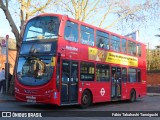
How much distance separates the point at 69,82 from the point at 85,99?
1.60 m

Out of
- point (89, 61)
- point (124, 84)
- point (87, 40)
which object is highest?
point (87, 40)

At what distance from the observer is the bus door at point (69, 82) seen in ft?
48.7

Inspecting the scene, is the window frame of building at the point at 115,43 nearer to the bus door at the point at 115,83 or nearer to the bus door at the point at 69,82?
the bus door at the point at 115,83

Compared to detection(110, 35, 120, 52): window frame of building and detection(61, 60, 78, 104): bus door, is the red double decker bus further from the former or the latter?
detection(110, 35, 120, 52): window frame of building

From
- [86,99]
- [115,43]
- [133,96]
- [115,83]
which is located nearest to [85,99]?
[86,99]

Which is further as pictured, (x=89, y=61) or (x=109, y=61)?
(x=109, y=61)

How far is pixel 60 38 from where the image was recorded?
581 inches

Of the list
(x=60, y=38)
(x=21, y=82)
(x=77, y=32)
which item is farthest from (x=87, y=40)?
(x=21, y=82)

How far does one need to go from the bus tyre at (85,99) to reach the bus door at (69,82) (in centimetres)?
64

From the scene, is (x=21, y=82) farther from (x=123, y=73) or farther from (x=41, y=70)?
(x=123, y=73)

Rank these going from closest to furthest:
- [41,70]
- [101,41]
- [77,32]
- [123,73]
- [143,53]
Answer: [41,70], [77,32], [101,41], [123,73], [143,53]

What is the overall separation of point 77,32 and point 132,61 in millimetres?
6756

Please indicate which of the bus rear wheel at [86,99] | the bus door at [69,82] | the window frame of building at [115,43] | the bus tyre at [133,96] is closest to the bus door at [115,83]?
the window frame of building at [115,43]

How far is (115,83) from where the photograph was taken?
63.0 ft
